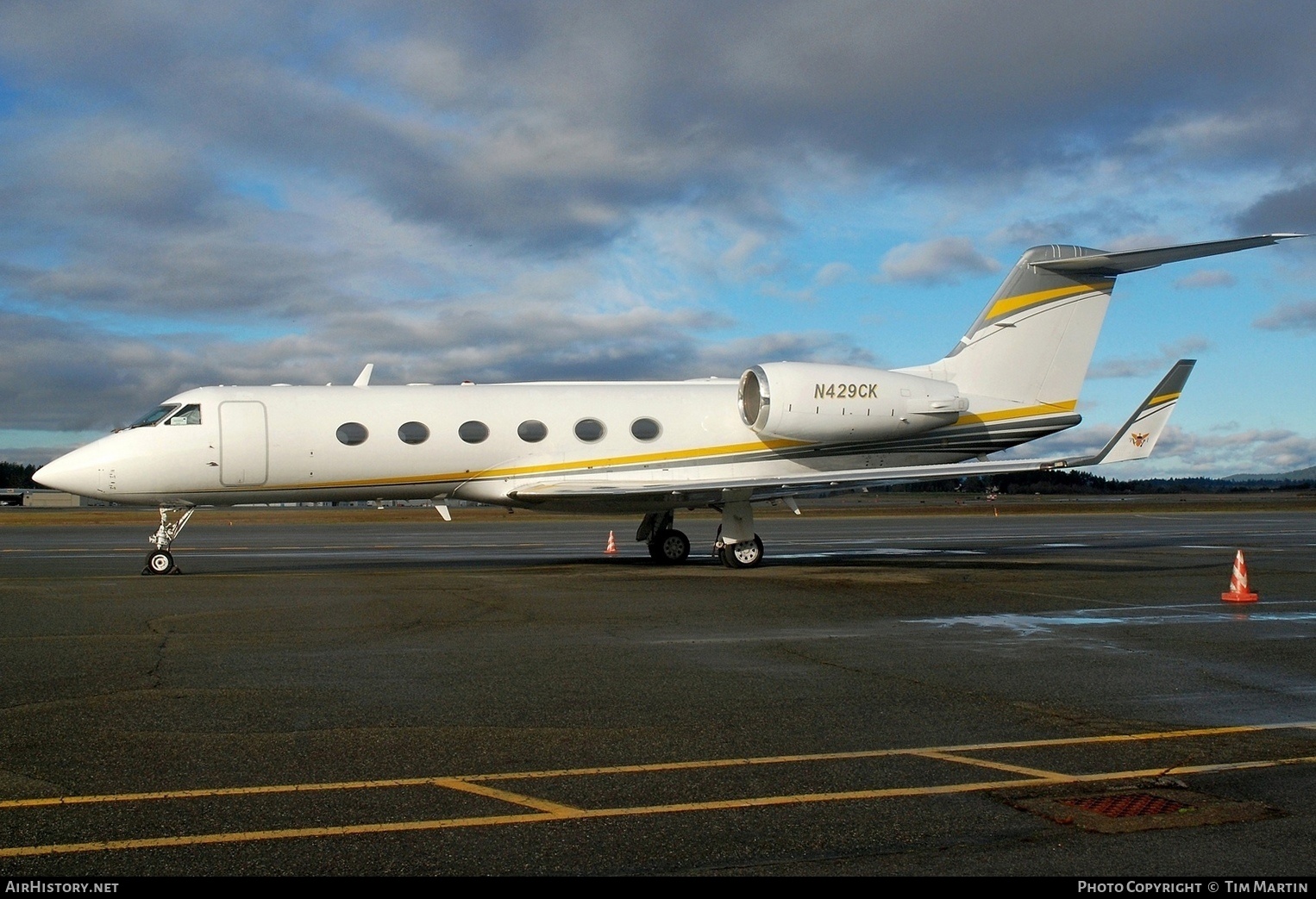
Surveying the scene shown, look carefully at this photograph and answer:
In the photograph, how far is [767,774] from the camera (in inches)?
238

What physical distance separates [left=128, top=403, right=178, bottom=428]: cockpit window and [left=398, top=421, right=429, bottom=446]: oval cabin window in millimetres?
3863

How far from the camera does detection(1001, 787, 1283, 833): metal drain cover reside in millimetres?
5184

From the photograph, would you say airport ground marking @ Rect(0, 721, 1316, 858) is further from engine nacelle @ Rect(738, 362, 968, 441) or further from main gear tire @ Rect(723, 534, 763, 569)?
engine nacelle @ Rect(738, 362, 968, 441)

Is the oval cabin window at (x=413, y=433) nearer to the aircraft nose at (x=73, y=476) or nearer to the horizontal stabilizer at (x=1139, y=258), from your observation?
the aircraft nose at (x=73, y=476)

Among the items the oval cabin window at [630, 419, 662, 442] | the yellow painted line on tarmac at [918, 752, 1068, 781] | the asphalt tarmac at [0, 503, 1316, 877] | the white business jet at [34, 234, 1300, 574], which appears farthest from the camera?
the oval cabin window at [630, 419, 662, 442]

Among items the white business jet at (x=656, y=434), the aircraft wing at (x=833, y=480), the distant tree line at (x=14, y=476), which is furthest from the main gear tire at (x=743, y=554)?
the distant tree line at (x=14, y=476)

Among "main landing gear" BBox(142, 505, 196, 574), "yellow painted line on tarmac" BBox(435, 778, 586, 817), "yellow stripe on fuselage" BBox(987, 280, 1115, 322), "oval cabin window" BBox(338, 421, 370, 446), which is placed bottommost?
"yellow painted line on tarmac" BBox(435, 778, 586, 817)

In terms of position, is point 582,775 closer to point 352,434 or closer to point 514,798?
point 514,798

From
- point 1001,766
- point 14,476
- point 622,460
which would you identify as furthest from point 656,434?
point 14,476

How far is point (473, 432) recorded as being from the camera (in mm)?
19969

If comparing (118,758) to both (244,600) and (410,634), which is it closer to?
(410,634)

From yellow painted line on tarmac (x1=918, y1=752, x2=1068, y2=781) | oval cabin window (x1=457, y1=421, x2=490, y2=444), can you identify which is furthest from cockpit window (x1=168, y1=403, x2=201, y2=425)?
yellow painted line on tarmac (x1=918, y1=752, x2=1068, y2=781)

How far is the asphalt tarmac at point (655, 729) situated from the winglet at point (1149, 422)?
223cm

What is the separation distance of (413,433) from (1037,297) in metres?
12.1
